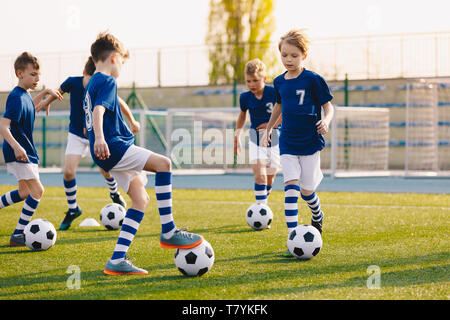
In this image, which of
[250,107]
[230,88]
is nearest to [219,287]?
[250,107]

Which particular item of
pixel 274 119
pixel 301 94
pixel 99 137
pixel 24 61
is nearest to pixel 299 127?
pixel 301 94

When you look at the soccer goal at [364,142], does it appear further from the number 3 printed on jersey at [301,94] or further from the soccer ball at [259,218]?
the number 3 printed on jersey at [301,94]

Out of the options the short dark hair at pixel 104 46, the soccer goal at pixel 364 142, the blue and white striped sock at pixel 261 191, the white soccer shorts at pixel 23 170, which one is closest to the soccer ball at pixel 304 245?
the short dark hair at pixel 104 46

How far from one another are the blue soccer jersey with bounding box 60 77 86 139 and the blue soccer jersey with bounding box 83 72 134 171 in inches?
96.9

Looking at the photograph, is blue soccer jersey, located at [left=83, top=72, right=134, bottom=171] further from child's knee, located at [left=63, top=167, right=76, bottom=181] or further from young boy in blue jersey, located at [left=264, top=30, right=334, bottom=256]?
child's knee, located at [left=63, top=167, right=76, bottom=181]

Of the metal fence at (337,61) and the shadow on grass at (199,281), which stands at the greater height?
the metal fence at (337,61)

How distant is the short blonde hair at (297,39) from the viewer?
4.75 meters

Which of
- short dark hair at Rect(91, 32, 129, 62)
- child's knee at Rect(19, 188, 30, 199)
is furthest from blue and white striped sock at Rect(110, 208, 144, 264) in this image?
child's knee at Rect(19, 188, 30, 199)

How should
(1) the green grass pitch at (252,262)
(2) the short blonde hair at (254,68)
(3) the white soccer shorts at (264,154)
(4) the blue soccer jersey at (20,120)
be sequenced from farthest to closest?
(3) the white soccer shorts at (264,154)
(2) the short blonde hair at (254,68)
(4) the blue soccer jersey at (20,120)
(1) the green grass pitch at (252,262)

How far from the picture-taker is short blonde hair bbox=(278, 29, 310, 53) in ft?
15.6

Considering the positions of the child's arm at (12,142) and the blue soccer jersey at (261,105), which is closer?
the child's arm at (12,142)

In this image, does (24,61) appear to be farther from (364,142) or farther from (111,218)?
(364,142)

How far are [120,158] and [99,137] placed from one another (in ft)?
0.75

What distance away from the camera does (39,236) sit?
16.3 ft
